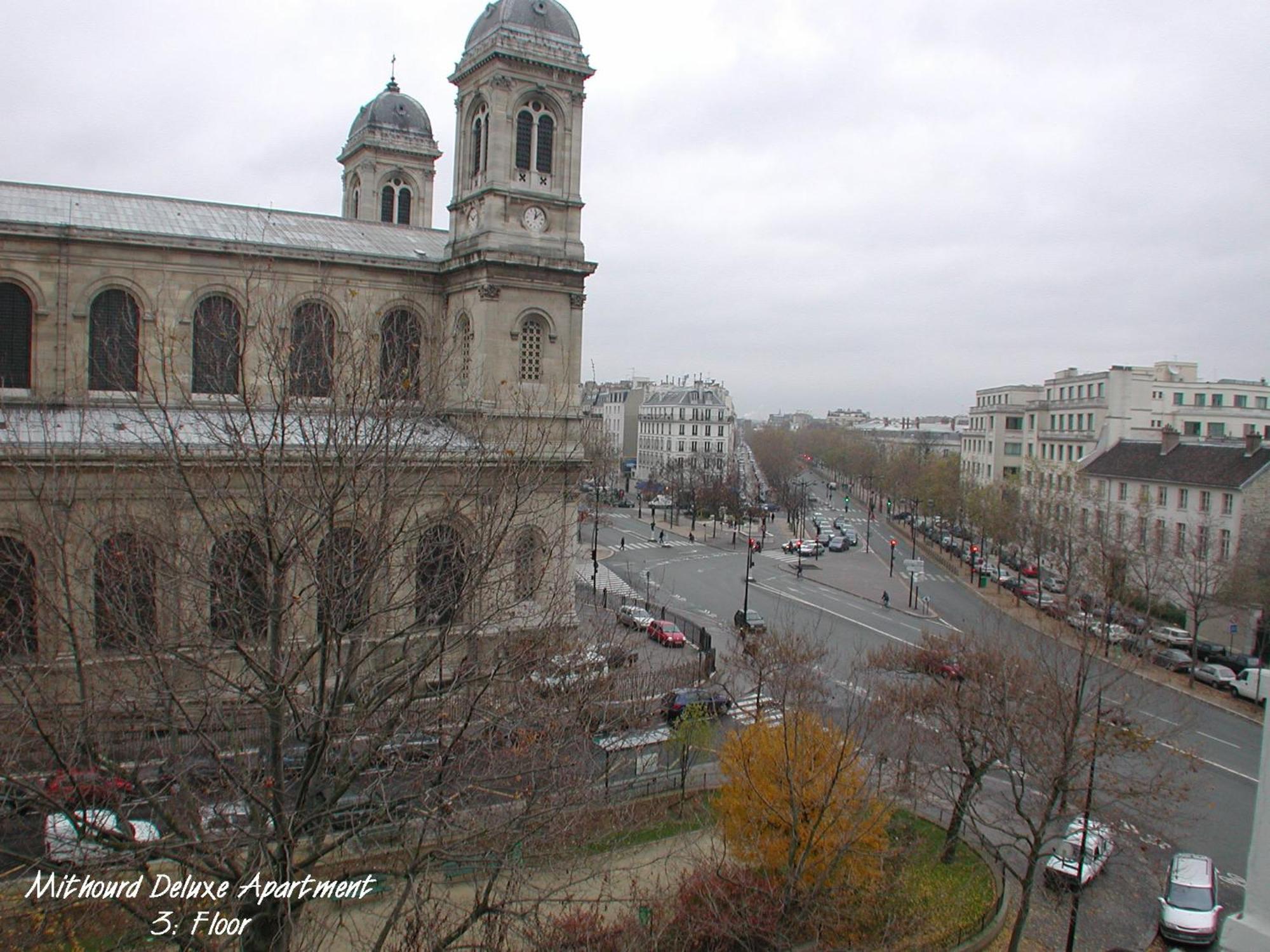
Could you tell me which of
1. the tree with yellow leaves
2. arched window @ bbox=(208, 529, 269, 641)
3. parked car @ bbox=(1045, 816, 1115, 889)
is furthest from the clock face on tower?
parked car @ bbox=(1045, 816, 1115, 889)

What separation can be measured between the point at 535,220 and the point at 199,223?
980 centimetres

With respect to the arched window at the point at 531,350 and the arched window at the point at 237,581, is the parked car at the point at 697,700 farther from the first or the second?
the arched window at the point at 237,581

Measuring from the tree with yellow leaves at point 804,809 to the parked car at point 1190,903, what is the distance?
18.1 ft

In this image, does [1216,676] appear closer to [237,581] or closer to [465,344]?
[465,344]

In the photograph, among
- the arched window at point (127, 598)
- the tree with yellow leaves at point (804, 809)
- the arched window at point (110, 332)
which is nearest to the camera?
the arched window at point (127, 598)

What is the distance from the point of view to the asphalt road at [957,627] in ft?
57.9

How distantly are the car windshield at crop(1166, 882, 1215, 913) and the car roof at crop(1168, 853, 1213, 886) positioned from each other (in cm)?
9

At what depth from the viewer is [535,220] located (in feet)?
93.5

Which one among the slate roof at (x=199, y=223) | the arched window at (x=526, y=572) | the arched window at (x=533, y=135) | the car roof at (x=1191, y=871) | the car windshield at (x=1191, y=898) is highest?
the arched window at (x=533, y=135)

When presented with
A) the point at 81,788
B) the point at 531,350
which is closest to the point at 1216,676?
the point at 531,350

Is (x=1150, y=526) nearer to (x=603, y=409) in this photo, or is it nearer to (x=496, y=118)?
(x=496, y=118)

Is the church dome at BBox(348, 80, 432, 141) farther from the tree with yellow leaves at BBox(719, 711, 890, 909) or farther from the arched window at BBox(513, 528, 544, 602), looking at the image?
the tree with yellow leaves at BBox(719, 711, 890, 909)

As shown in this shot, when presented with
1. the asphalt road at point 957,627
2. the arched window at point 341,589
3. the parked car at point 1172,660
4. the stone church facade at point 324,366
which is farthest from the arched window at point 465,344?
the parked car at point 1172,660

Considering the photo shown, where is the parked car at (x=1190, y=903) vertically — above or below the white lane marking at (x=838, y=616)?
below
